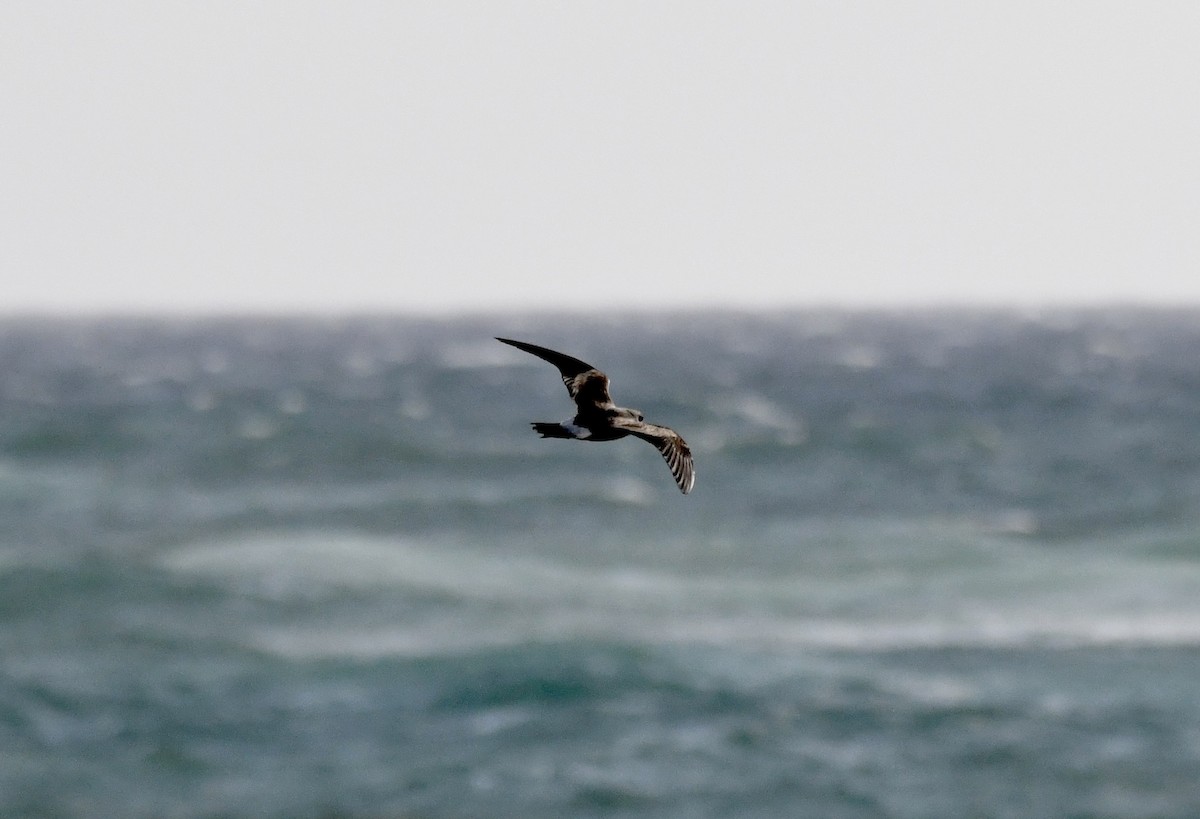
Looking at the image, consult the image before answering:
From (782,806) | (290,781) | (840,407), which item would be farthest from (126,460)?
(782,806)

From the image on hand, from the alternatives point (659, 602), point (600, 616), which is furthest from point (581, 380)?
point (659, 602)

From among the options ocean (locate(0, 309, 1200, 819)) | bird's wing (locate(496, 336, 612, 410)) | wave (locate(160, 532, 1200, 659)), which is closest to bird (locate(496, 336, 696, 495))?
bird's wing (locate(496, 336, 612, 410))

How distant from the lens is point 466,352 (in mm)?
176375

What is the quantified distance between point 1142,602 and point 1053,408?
168ft

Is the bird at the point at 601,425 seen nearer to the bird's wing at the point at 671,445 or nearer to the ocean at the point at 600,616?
the bird's wing at the point at 671,445

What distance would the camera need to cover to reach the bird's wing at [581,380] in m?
6.23

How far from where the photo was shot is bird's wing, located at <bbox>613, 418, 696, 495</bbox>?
18.6 ft

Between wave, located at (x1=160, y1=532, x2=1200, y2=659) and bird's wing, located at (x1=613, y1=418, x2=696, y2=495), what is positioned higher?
bird's wing, located at (x1=613, y1=418, x2=696, y2=495)

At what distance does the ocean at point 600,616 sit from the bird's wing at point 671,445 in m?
30.5

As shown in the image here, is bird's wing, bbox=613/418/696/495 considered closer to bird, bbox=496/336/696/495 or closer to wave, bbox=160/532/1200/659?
bird, bbox=496/336/696/495

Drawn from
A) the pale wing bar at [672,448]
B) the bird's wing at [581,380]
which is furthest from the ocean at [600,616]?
the pale wing bar at [672,448]

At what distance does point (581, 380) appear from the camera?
6406 millimetres

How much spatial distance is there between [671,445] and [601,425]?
25cm

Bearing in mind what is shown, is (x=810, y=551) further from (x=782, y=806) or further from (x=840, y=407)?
(x=840, y=407)
